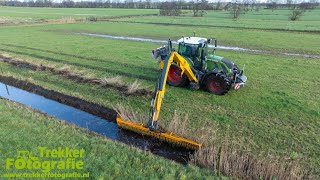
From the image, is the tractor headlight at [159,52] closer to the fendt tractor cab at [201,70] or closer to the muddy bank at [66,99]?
the fendt tractor cab at [201,70]

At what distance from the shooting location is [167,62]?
11648 millimetres

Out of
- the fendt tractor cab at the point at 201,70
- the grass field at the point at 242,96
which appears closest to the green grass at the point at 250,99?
the grass field at the point at 242,96

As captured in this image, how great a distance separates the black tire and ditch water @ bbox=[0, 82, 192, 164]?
5432 millimetres

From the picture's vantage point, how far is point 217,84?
15047mm

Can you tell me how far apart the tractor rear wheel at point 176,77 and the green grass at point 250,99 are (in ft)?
1.49

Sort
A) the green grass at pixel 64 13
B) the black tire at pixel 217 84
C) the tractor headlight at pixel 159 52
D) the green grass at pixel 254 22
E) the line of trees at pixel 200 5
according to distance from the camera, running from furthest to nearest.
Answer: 1. the line of trees at pixel 200 5
2. the green grass at pixel 64 13
3. the green grass at pixel 254 22
4. the tractor headlight at pixel 159 52
5. the black tire at pixel 217 84

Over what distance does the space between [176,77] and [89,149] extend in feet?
26.1

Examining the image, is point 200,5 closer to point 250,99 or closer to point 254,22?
point 254,22

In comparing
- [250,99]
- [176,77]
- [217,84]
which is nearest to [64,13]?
[176,77]

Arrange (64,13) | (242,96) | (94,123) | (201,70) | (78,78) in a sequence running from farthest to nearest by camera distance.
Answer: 1. (64,13)
2. (78,78)
3. (201,70)
4. (242,96)
5. (94,123)

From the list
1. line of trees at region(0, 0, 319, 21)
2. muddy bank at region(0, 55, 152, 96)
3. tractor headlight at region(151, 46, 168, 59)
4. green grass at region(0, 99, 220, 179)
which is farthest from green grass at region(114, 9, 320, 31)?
green grass at region(0, 99, 220, 179)

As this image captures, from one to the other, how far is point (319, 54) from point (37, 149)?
26.5 metres

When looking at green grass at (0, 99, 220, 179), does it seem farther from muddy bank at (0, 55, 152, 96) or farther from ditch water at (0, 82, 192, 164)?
muddy bank at (0, 55, 152, 96)

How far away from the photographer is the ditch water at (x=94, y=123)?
1079 cm
